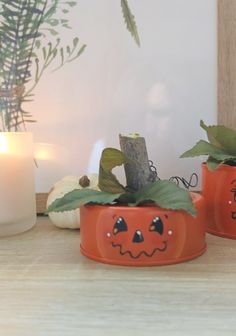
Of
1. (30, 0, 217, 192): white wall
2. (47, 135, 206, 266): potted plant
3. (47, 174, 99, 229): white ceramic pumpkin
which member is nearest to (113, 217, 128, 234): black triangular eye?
(47, 135, 206, 266): potted plant

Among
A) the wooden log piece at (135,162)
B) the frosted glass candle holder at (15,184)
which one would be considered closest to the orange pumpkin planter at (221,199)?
the wooden log piece at (135,162)

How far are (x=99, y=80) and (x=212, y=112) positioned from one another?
0.18m

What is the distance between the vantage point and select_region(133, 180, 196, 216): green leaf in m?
0.43

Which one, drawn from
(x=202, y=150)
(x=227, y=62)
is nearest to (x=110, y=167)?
(x=202, y=150)

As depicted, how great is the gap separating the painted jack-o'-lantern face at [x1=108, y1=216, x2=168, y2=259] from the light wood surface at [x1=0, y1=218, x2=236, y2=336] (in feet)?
0.06

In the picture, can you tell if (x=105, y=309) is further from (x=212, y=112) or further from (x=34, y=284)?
(x=212, y=112)

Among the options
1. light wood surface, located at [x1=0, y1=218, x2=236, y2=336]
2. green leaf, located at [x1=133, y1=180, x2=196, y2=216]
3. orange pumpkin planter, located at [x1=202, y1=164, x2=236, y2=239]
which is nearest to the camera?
light wood surface, located at [x1=0, y1=218, x2=236, y2=336]

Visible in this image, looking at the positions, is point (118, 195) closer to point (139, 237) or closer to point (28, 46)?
point (139, 237)

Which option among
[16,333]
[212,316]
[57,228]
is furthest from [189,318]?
[57,228]

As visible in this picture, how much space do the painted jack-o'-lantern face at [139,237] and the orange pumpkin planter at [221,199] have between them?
13 cm

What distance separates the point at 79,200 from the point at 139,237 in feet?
0.24

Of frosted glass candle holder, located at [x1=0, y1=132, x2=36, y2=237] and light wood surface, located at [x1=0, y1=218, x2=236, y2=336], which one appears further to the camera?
frosted glass candle holder, located at [x1=0, y1=132, x2=36, y2=237]

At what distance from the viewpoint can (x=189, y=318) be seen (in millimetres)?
328

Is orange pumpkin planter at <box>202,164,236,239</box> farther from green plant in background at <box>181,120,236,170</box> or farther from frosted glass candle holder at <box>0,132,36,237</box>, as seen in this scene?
frosted glass candle holder at <box>0,132,36,237</box>
